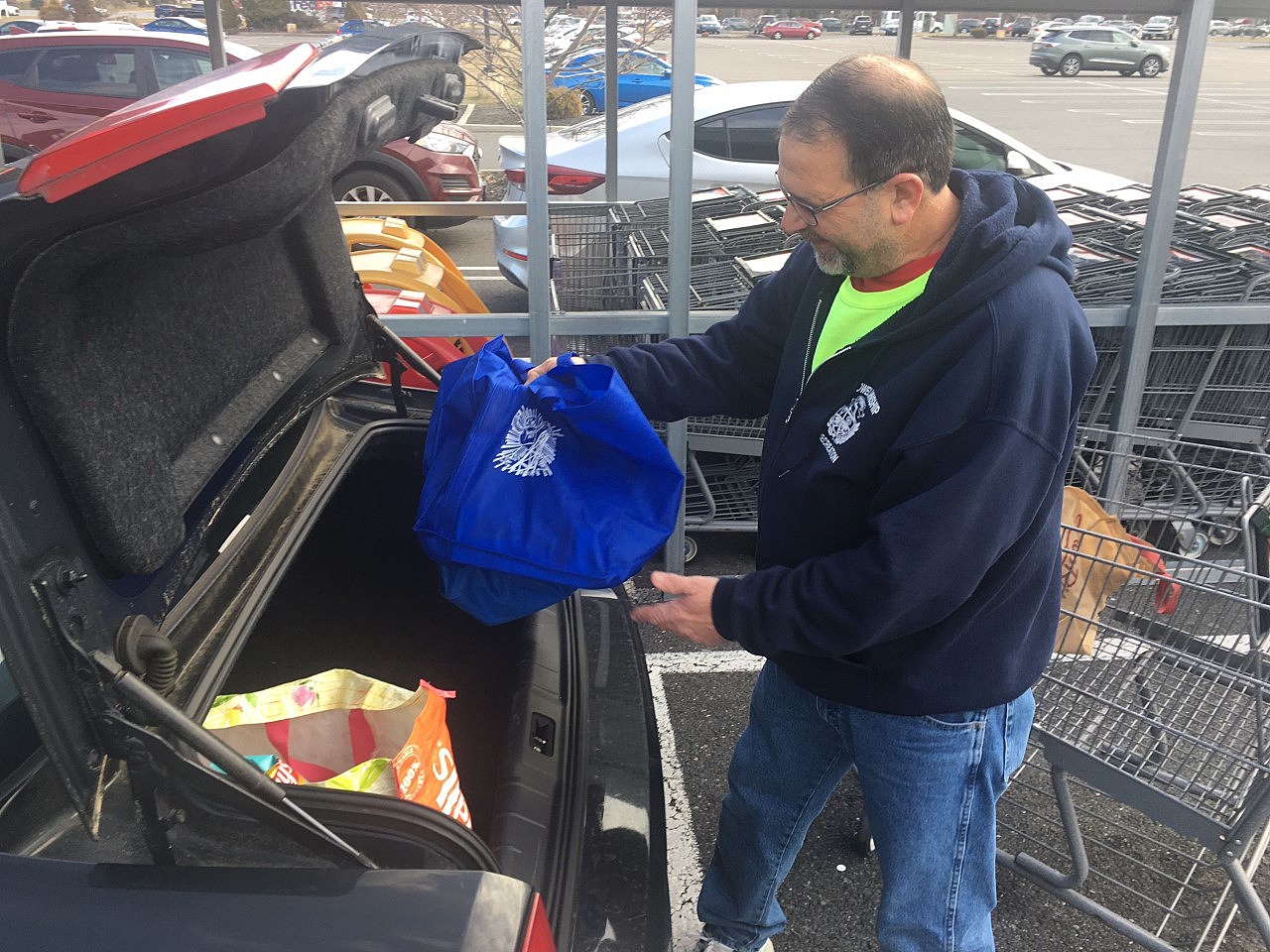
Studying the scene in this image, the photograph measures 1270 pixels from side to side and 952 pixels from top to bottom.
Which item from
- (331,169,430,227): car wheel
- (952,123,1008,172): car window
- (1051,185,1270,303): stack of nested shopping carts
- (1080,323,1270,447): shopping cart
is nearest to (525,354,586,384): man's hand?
(1051,185,1270,303): stack of nested shopping carts

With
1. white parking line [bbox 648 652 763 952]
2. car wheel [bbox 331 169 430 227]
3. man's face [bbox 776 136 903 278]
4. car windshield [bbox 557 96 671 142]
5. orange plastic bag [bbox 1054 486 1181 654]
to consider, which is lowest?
white parking line [bbox 648 652 763 952]

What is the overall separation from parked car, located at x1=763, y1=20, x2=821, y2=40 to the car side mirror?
13.1 meters

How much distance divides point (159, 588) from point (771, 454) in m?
1.06

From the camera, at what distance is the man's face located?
154 cm

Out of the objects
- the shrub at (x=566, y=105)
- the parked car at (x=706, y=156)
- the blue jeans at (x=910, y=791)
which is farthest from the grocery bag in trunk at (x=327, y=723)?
the shrub at (x=566, y=105)

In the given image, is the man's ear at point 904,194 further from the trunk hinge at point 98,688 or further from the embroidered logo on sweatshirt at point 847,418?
the trunk hinge at point 98,688

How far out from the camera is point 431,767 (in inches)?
58.4

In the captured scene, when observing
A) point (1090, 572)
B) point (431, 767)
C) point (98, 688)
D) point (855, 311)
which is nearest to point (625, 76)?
point (1090, 572)

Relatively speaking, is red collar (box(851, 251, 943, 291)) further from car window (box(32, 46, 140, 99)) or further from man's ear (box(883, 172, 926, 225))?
car window (box(32, 46, 140, 99))

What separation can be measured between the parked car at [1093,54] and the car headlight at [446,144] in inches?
778

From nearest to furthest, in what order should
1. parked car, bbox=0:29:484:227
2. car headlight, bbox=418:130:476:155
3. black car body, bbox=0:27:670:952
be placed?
1. black car body, bbox=0:27:670:952
2. parked car, bbox=0:29:484:227
3. car headlight, bbox=418:130:476:155

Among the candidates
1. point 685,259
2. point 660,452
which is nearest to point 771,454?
point 660,452

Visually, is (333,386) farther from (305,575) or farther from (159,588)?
(159,588)

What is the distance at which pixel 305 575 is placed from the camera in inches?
83.0
